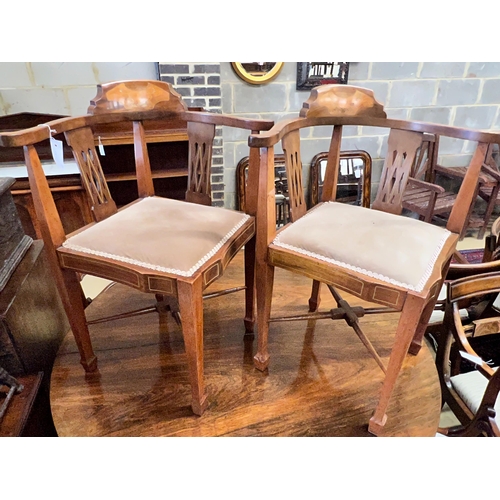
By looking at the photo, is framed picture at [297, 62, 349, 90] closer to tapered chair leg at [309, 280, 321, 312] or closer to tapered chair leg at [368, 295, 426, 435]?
tapered chair leg at [309, 280, 321, 312]

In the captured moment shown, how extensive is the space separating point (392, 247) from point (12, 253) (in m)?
1.26

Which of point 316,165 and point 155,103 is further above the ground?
point 155,103

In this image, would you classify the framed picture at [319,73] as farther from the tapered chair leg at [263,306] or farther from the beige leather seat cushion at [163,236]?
the tapered chair leg at [263,306]

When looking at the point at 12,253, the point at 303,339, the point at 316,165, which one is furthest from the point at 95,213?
the point at 316,165

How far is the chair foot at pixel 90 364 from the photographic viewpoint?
1280mm

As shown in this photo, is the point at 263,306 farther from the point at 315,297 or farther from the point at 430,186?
the point at 430,186

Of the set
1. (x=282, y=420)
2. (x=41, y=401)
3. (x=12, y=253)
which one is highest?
(x=12, y=253)

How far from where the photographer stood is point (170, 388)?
4.11 ft

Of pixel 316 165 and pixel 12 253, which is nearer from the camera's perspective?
pixel 12 253

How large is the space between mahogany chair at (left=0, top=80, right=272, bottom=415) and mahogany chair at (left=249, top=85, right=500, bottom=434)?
0.46ft

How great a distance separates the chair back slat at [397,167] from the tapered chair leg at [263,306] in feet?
1.61

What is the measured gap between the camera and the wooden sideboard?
238 centimetres

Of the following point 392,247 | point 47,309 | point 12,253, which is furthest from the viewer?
point 47,309

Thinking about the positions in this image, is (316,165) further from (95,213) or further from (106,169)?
(95,213)
